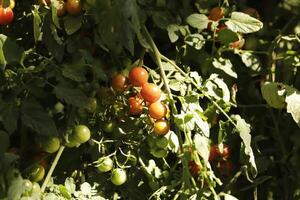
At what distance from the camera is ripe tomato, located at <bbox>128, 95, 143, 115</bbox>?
115 centimetres

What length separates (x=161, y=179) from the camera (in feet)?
3.98

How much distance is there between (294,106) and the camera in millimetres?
1157

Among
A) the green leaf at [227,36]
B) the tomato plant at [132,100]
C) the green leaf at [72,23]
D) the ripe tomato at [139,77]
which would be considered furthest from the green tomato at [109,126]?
the green leaf at [227,36]

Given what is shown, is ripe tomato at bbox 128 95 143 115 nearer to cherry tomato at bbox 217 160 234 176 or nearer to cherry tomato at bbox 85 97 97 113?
cherry tomato at bbox 85 97 97 113

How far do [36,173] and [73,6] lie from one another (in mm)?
353

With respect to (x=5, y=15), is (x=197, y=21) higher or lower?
lower

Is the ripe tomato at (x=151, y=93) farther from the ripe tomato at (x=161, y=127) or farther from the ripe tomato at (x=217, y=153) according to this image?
the ripe tomato at (x=217, y=153)

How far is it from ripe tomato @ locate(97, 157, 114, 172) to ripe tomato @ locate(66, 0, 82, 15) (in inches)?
12.3

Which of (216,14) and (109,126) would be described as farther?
(216,14)

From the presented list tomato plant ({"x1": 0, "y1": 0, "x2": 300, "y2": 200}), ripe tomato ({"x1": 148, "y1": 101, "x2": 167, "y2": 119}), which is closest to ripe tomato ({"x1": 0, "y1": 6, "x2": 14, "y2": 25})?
tomato plant ({"x1": 0, "y1": 0, "x2": 300, "y2": 200})

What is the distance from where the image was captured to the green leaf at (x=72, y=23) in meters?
1.13

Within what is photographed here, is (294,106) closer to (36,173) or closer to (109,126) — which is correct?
(109,126)

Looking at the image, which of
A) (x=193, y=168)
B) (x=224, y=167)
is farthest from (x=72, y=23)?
(x=224, y=167)

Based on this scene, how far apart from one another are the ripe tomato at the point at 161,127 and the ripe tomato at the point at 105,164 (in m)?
0.12
